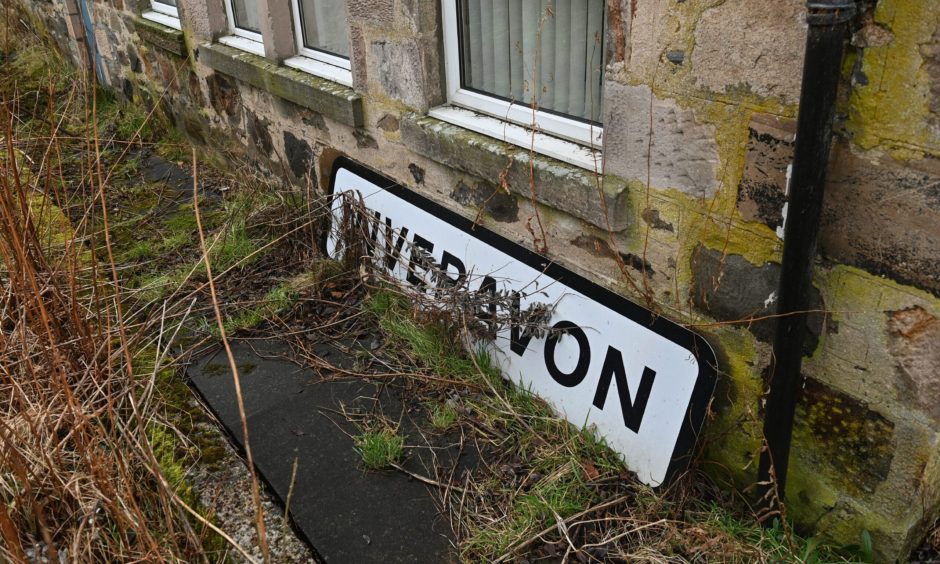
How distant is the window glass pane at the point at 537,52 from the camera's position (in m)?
2.86

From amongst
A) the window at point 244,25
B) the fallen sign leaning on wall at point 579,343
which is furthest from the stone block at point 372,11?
the window at point 244,25

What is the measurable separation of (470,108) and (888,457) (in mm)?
2167

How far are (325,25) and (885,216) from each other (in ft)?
10.7

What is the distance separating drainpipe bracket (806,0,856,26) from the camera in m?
1.84

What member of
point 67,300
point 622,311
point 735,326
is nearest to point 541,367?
point 622,311

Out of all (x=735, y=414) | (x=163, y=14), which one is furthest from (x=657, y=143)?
(x=163, y=14)

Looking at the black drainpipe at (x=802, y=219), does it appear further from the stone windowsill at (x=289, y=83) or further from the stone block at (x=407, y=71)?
the stone windowsill at (x=289, y=83)

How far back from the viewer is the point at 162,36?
5.57 metres

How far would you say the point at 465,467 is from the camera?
285cm

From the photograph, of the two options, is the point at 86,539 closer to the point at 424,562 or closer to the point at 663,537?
the point at 424,562

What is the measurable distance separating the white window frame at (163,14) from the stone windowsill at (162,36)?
4cm

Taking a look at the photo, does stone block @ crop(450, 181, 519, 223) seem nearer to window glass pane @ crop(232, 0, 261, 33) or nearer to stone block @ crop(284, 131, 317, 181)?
stone block @ crop(284, 131, 317, 181)

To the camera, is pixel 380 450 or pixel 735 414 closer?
pixel 735 414

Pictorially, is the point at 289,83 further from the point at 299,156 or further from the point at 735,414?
the point at 735,414
